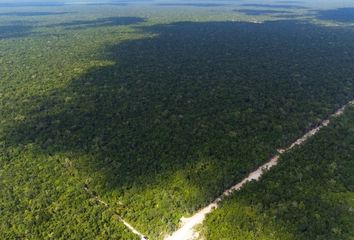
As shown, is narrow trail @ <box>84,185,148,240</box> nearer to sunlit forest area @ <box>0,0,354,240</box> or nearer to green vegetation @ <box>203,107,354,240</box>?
sunlit forest area @ <box>0,0,354,240</box>

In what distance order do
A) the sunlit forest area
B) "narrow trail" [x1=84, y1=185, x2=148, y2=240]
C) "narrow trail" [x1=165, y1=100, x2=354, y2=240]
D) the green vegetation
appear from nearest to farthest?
1. the green vegetation
2. "narrow trail" [x1=165, y1=100, x2=354, y2=240]
3. "narrow trail" [x1=84, y1=185, x2=148, y2=240]
4. the sunlit forest area

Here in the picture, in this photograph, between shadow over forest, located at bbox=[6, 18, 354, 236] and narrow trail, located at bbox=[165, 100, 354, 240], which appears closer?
narrow trail, located at bbox=[165, 100, 354, 240]

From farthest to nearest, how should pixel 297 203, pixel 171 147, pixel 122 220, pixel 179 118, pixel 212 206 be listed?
1. pixel 179 118
2. pixel 171 147
3. pixel 212 206
4. pixel 297 203
5. pixel 122 220

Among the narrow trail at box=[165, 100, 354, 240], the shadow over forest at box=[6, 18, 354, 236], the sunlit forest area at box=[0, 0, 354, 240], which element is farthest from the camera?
the shadow over forest at box=[6, 18, 354, 236]

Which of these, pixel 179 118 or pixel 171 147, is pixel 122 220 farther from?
pixel 179 118

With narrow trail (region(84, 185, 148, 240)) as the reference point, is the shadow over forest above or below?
above

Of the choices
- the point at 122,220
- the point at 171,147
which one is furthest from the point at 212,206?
the point at 171,147

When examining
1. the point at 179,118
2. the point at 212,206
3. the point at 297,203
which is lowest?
the point at 212,206

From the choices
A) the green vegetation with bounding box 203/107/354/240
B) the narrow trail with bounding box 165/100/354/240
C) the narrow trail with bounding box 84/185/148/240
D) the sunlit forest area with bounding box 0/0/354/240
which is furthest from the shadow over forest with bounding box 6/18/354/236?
the green vegetation with bounding box 203/107/354/240
